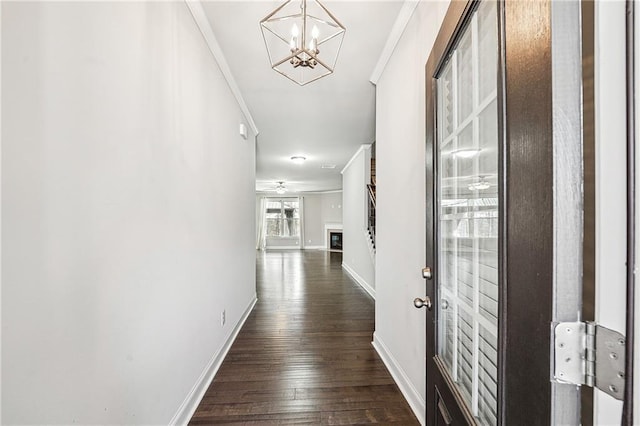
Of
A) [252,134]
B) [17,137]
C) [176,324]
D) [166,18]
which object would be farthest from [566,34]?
[252,134]

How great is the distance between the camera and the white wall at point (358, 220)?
16.0ft

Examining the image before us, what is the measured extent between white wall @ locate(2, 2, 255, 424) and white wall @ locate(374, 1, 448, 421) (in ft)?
4.63

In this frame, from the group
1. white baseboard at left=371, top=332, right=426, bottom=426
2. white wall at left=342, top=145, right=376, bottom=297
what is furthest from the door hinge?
white wall at left=342, top=145, right=376, bottom=297

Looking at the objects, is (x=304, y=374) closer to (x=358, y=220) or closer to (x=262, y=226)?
(x=358, y=220)

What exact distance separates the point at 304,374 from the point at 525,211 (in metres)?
2.08

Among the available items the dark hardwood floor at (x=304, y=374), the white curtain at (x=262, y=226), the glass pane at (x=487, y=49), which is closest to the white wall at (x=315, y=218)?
the white curtain at (x=262, y=226)

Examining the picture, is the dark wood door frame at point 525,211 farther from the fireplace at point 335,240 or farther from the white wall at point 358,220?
the fireplace at point 335,240

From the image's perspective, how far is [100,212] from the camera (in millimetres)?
940

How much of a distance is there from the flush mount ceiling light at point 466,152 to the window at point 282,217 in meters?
11.1

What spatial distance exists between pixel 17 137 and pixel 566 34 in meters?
1.21

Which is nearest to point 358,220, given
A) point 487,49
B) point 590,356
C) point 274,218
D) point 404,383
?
point 404,383

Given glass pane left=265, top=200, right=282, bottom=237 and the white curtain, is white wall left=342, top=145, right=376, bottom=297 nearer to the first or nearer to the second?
the white curtain

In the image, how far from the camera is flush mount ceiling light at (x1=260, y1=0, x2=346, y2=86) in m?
1.46

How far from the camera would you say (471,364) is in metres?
0.91
